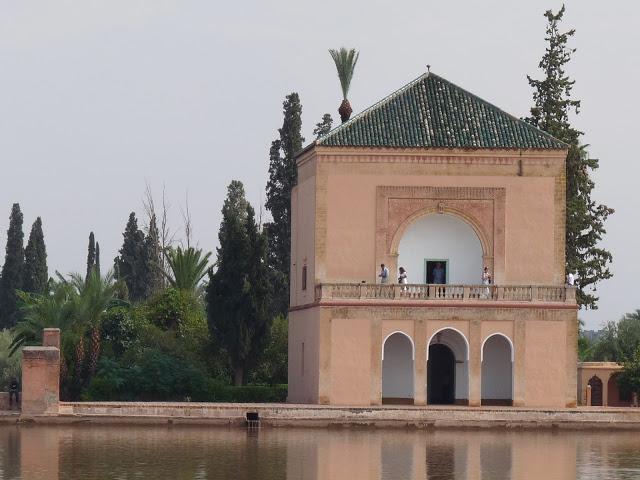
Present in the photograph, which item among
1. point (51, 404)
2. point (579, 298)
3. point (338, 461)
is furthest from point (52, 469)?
point (579, 298)

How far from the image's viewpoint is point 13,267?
66.9 metres

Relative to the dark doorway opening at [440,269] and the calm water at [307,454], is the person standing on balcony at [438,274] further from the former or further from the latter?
the calm water at [307,454]

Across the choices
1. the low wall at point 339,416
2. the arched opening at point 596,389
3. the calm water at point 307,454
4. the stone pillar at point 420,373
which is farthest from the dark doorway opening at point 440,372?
the calm water at point 307,454

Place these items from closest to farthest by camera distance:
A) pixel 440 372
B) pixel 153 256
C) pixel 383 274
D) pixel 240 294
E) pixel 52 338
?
1. pixel 52 338
2. pixel 383 274
3. pixel 440 372
4. pixel 240 294
5. pixel 153 256

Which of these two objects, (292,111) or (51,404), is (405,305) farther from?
(292,111)

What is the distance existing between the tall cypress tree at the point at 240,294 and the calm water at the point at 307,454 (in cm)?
966

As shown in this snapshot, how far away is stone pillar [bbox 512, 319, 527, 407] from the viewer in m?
39.2

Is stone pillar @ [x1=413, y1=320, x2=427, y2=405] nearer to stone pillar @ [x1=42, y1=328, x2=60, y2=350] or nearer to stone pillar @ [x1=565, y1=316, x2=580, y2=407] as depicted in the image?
stone pillar @ [x1=565, y1=316, x2=580, y2=407]

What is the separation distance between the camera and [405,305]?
129 ft

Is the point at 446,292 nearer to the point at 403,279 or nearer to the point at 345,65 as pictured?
the point at 403,279

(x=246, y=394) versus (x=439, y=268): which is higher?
(x=439, y=268)

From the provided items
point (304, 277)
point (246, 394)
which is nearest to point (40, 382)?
point (246, 394)

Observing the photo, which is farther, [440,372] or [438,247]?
[440,372]

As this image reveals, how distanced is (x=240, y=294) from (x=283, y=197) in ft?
31.6
